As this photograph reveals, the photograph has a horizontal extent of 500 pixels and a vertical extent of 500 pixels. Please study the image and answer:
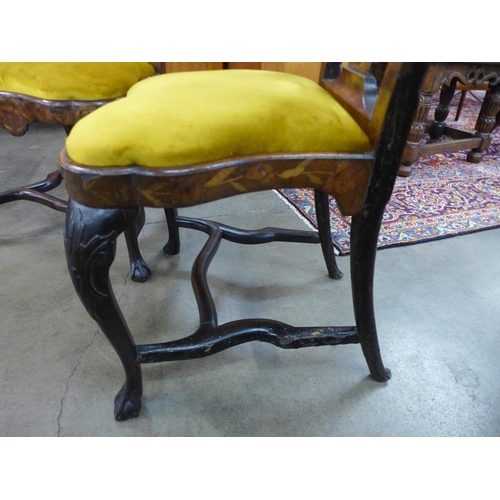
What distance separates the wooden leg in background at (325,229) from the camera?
3.34ft

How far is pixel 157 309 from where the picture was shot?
41.1 inches

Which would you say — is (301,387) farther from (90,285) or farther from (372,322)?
(90,285)

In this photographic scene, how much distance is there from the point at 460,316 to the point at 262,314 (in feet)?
1.81

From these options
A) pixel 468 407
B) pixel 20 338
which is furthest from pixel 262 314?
pixel 20 338

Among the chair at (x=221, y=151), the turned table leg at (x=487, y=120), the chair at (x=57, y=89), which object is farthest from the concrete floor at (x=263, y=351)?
the turned table leg at (x=487, y=120)

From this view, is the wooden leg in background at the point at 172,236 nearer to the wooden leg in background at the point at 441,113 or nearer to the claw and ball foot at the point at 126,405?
the claw and ball foot at the point at 126,405

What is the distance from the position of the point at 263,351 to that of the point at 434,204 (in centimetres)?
119

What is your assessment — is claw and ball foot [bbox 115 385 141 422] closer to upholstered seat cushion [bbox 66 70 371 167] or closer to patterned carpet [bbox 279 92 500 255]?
upholstered seat cushion [bbox 66 70 371 167]

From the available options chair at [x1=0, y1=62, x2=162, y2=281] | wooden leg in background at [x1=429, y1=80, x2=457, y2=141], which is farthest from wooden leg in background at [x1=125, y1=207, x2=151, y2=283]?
wooden leg in background at [x1=429, y1=80, x2=457, y2=141]

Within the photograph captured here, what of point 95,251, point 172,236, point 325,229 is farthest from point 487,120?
point 95,251

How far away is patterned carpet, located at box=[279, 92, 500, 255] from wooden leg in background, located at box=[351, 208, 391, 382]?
0.55 meters

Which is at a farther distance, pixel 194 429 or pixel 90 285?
pixel 194 429

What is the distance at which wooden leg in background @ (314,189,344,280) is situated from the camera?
102 centimetres

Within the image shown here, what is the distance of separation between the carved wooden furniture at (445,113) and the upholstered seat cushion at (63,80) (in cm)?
129
